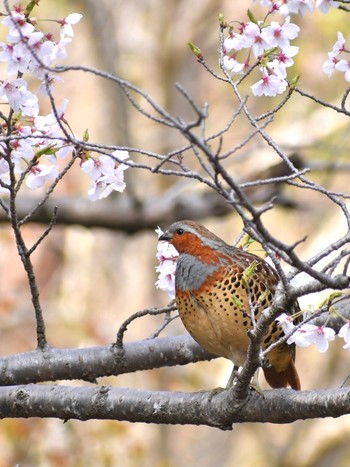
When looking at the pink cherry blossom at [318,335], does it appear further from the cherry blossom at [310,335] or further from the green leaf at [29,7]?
the green leaf at [29,7]

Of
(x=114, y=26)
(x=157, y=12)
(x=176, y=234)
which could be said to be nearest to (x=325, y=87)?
(x=157, y=12)

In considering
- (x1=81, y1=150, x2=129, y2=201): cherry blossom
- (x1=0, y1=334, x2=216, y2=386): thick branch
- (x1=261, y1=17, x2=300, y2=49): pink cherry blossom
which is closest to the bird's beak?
(x1=0, y1=334, x2=216, y2=386): thick branch

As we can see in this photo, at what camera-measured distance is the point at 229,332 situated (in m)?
3.77

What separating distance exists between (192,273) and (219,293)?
173 millimetres

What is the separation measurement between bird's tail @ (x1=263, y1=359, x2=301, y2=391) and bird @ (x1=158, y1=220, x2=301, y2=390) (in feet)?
0.26

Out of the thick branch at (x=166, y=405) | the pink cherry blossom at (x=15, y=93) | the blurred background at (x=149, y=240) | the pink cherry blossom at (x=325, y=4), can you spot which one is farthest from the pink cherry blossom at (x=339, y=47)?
the blurred background at (x=149, y=240)

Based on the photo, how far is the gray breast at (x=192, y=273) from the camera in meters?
3.93

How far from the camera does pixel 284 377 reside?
14.2 feet

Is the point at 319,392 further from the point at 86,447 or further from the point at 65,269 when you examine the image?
the point at 65,269

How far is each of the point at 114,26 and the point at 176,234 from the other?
276 inches

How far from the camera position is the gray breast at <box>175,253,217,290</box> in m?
3.93

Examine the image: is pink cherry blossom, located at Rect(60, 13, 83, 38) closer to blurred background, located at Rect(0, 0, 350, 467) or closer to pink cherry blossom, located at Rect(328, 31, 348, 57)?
pink cherry blossom, located at Rect(328, 31, 348, 57)

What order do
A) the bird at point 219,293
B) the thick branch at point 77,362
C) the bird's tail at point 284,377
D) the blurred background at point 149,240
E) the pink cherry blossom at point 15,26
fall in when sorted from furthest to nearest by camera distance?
1. the blurred background at point 149,240
2. the bird's tail at point 284,377
3. the thick branch at point 77,362
4. the bird at point 219,293
5. the pink cherry blossom at point 15,26

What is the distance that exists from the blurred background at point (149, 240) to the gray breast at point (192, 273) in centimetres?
357
